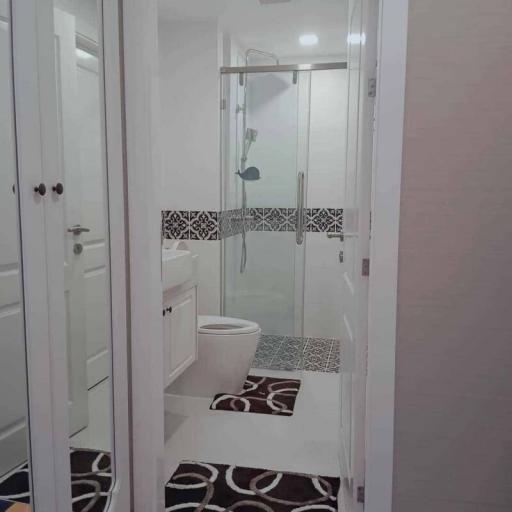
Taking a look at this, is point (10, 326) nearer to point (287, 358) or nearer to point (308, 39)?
point (287, 358)

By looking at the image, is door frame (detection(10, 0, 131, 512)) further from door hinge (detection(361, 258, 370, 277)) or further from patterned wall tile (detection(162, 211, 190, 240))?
patterned wall tile (detection(162, 211, 190, 240))

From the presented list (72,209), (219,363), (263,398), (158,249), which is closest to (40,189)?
(72,209)

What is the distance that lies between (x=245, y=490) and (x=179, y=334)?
778 mm

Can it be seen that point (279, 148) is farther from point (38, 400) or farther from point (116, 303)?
point (38, 400)

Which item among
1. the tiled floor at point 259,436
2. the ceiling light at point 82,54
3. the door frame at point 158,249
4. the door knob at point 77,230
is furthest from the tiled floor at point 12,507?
the ceiling light at point 82,54

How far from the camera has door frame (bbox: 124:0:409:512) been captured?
1421mm

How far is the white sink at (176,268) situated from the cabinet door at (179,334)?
0.37ft

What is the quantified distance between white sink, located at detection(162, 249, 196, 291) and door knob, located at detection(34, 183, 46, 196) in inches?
36.2

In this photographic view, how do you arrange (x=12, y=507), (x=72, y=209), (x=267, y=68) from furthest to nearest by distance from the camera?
(x=267, y=68) → (x=72, y=209) → (x=12, y=507)

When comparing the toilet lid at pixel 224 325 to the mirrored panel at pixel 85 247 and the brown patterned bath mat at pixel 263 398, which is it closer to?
the brown patterned bath mat at pixel 263 398

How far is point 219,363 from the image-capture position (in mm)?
2928

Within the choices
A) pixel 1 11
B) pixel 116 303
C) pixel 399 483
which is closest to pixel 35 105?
pixel 1 11

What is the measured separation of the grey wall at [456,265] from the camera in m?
1.39

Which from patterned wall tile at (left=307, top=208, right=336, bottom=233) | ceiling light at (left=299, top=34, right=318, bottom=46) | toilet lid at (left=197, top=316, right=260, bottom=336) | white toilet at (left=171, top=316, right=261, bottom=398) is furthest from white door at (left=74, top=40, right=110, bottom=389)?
patterned wall tile at (left=307, top=208, right=336, bottom=233)
